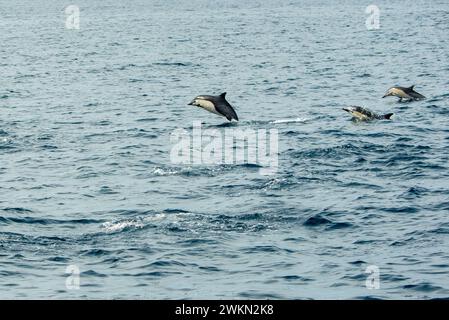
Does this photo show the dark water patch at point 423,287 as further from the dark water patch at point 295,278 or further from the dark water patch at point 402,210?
the dark water patch at point 402,210

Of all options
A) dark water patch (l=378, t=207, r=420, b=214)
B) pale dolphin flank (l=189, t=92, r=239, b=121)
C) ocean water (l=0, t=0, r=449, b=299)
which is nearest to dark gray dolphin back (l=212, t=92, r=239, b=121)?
pale dolphin flank (l=189, t=92, r=239, b=121)

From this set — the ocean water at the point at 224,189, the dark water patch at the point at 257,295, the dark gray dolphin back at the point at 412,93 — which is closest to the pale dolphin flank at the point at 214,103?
the ocean water at the point at 224,189

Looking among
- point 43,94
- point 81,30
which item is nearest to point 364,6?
point 81,30

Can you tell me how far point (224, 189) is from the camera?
2784 centimetres

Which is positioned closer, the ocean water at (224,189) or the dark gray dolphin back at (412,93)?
the ocean water at (224,189)

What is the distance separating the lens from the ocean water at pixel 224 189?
20.1m

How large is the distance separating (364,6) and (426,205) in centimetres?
12670

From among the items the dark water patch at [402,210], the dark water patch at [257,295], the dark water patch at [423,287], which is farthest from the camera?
the dark water patch at [402,210]

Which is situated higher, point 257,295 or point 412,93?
point 412,93

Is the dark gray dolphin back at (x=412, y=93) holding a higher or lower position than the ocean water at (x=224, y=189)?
higher

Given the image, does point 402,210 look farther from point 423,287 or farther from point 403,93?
point 403,93

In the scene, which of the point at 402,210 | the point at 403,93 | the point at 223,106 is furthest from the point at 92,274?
the point at 403,93

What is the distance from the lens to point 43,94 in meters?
52.8
